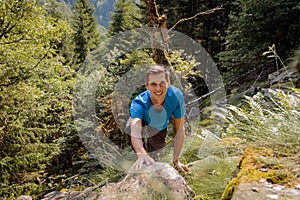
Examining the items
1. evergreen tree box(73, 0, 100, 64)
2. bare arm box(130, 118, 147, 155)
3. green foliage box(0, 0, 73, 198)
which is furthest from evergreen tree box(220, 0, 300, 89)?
evergreen tree box(73, 0, 100, 64)

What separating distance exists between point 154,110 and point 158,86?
28 centimetres

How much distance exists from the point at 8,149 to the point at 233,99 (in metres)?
6.89

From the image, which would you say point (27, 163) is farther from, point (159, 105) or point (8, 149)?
point (159, 105)

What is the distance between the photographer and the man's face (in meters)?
2.53

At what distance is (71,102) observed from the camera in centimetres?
955

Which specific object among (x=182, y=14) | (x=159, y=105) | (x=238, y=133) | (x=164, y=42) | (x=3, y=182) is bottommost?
(x=3, y=182)

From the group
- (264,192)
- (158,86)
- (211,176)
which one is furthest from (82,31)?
(264,192)

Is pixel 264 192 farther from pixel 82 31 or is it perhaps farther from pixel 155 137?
pixel 82 31

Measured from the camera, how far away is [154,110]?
268 centimetres

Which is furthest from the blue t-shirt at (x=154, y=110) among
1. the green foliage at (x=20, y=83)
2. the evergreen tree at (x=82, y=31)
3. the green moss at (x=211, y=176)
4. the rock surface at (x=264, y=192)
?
the evergreen tree at (x=82, y=31)

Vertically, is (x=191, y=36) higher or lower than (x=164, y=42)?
higher

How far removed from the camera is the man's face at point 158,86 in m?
2.53

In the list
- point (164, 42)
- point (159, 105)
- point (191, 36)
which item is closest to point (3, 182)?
point (164, 42)

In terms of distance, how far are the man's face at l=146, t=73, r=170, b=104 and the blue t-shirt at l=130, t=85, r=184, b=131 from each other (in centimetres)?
10
